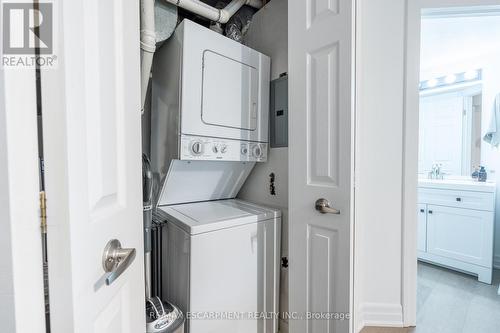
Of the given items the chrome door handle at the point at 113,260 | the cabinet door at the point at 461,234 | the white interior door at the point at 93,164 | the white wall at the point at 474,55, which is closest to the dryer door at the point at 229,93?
the white interior door at the point at 93,164

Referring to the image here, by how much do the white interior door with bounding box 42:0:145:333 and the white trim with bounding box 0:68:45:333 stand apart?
0.07 ft

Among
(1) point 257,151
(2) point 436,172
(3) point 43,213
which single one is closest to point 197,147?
(1) point 257,151

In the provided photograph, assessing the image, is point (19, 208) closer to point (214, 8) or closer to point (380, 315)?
point (214, 8)

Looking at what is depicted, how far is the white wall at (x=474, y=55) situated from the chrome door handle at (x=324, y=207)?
2279 millimetres

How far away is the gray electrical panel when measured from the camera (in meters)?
1.80

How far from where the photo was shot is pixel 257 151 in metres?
1.85

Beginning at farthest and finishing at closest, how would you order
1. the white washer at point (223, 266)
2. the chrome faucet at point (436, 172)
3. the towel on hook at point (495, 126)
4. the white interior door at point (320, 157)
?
the chrome faucet at point (436, 172) → the towel on hook at point (495, 126) → the white washer at point (223, 266) → the white interior door at point (320, 157)

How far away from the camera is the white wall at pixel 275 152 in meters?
1.76

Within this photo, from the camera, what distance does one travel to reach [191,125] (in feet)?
4.93

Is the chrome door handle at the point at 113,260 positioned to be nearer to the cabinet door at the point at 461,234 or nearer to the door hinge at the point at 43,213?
the door hinge at the point at 43,213

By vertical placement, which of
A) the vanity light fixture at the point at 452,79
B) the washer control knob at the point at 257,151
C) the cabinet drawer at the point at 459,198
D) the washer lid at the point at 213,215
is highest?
the vanity light fixture at the point at 452,79

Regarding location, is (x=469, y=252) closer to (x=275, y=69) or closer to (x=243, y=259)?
(x=243, y=259)

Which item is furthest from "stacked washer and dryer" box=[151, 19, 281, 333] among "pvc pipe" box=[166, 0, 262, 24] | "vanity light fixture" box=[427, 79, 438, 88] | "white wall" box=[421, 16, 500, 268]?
"vanity light fixture" box=[427, 79, 438, 88]

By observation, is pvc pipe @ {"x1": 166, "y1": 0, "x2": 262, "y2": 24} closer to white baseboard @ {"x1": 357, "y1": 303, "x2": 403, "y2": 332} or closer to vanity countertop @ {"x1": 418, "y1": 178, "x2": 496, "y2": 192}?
white baseboard @ {"x1": 357, "y1": 303, "x2": 403, "y2": 332}
